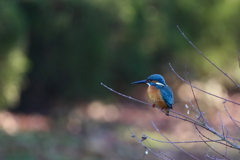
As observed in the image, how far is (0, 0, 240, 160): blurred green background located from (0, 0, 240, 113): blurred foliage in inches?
1.0

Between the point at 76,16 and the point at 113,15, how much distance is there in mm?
986

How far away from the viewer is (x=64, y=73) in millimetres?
9586

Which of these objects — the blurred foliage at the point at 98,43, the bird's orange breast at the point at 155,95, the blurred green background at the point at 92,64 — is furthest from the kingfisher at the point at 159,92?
the blurred foliage at the point at 98,43

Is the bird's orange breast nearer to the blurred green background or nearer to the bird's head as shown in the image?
the bird's head

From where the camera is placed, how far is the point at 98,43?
9367 mm

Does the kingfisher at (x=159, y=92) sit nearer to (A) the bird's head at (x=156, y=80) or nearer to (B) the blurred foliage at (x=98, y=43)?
(A) the bird's head at (x=156, y=80)

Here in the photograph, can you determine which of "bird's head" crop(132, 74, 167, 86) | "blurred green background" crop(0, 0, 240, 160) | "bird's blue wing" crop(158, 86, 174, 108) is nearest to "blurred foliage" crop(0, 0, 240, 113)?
"blurred green background" crop(0, 0, 240, 160)

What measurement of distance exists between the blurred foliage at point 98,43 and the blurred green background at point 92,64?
1.0 inches

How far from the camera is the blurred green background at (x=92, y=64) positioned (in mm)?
8523

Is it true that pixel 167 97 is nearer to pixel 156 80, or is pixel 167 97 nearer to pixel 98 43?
pixel 156 80

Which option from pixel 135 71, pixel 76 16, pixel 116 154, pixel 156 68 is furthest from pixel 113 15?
pixel 116 154

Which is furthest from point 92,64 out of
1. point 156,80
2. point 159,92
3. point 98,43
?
point 159,92

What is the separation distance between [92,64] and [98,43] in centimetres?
57

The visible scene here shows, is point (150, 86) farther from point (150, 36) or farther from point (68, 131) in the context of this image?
point (150, 36)
